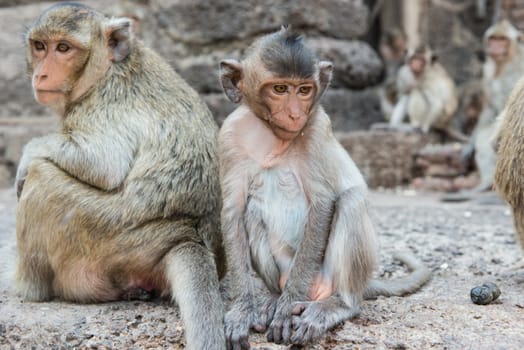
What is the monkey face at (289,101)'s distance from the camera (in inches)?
125

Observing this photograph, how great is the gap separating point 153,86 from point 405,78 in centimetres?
863

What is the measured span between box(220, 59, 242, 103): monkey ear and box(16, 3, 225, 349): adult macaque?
1.47 feet

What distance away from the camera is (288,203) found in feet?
11.4

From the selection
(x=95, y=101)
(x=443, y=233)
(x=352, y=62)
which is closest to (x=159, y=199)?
(x=95, y=101)

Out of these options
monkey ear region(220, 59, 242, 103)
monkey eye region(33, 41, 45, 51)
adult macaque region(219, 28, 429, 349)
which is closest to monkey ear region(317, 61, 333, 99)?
adult macaque region(219, 28, 429, 349)

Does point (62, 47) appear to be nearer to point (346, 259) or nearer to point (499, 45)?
point (346, 259)

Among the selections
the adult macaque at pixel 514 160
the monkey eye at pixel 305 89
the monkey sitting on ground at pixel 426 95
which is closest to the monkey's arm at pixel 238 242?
the monkey eye at pixel 305 89

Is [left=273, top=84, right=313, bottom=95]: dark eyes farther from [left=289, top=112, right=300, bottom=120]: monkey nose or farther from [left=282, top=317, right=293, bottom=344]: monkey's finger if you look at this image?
[left=282, top=317, right=293, bottom=344]: monkey's finger

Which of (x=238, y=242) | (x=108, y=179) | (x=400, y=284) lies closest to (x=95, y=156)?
(x=108, y=179)

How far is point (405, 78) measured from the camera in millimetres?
12039

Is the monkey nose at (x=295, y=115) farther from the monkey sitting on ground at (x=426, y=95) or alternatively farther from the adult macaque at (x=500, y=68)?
the monkey sitting on ground at (x=426, y=95)

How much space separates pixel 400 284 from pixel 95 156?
165 cm

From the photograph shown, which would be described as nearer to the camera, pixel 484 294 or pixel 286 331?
pixel 286 331

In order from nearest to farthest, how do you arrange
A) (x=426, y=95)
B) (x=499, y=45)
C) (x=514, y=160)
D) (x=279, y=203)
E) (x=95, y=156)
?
(x=279, y=203), (x=95, y=156), (x=514, y=160), (x=499, y=45), (x=426, y=95)
